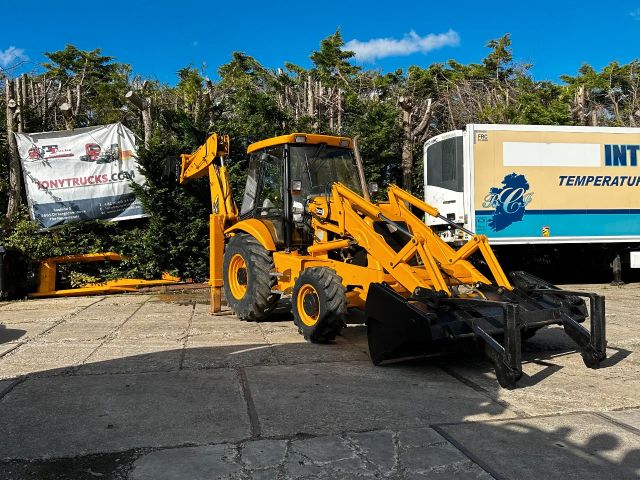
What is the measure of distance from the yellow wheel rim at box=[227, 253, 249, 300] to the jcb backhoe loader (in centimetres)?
2

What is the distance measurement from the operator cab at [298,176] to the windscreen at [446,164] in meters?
3.90

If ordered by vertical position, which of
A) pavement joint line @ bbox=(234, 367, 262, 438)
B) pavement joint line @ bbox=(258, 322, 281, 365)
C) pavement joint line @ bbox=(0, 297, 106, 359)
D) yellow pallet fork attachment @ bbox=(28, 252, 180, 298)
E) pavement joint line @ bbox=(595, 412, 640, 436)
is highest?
yellow pallet fork attachment @ bbox=(28, 252, 180, 298)

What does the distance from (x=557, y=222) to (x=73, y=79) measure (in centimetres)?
1239

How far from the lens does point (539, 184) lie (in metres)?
11.2

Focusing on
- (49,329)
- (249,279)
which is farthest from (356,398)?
(49,329)

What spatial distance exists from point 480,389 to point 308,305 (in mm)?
2281

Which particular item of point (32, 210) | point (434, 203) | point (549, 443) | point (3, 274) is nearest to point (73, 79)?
point (32, 210)

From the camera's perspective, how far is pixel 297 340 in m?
A: 6.63

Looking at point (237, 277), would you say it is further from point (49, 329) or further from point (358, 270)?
point (358, 270)

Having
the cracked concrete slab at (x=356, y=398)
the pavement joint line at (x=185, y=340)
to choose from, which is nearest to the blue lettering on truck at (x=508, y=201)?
the pavement joint line at (x=185, y=340)

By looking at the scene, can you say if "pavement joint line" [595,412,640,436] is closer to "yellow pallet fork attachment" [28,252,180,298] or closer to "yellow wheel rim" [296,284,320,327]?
"yellow wheel rim" [296,284,320,327]

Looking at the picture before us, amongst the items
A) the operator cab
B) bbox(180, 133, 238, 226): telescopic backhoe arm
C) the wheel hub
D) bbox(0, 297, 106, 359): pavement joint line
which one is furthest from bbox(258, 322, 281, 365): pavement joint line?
bbox(0, 297, 106, 359): pavement joint line

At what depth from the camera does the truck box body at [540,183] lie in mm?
10984

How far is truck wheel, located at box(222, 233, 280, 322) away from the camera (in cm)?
757
